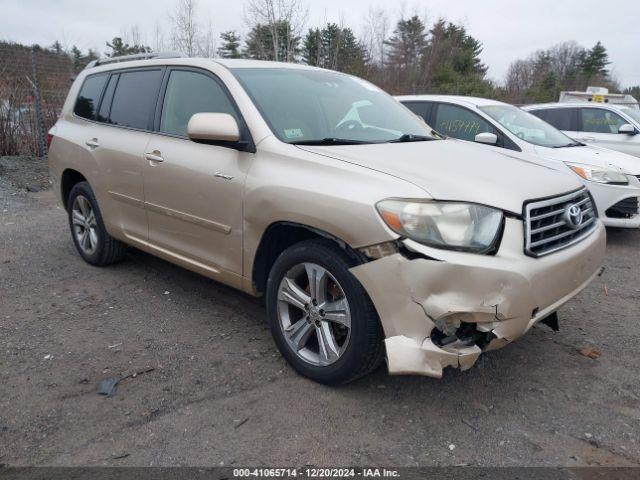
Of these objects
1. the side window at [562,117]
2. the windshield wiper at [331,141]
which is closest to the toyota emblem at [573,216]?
the windshield wiper at [331,141]

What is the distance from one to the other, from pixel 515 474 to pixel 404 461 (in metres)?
0.47

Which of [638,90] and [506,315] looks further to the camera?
[638,90]

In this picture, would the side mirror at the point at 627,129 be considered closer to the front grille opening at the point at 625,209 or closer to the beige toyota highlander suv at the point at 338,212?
the front grille opening at the point at 625,209

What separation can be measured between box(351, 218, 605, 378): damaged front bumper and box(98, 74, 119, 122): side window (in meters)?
3.06

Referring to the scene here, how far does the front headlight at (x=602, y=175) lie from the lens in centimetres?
585

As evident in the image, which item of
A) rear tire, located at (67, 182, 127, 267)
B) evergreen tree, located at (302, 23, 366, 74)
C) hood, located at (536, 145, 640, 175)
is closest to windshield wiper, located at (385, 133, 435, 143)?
rear tire, located at (67, 182, 127, 267)

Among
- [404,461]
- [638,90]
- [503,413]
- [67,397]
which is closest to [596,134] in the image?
[503,413]

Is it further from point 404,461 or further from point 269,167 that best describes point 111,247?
→ point 404,461

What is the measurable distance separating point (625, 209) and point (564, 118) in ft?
11.4

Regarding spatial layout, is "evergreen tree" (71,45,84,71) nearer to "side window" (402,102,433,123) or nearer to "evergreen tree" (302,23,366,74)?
"side window" (402,102,433,123)

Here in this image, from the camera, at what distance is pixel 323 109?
3.49 m

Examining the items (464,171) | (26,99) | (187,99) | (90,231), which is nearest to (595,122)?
(464,171)

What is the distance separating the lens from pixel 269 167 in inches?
117

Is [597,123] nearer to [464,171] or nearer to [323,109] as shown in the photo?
[323,109]
